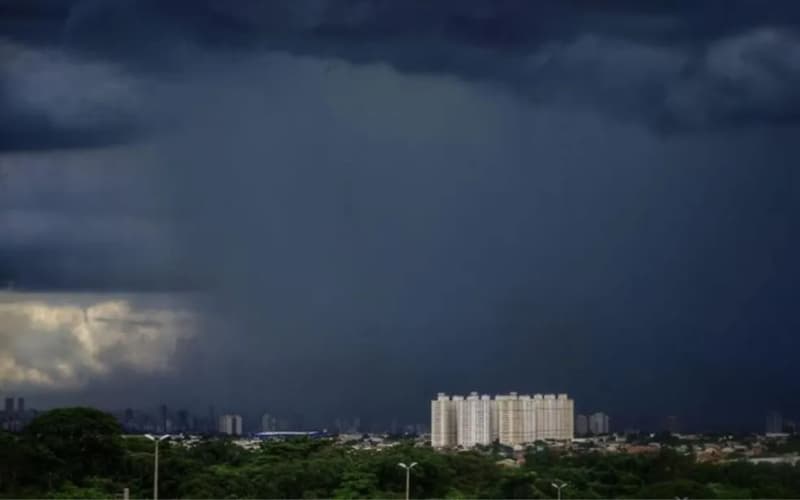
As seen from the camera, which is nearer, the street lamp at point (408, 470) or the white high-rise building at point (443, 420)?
the street lamp at point (408, 470)

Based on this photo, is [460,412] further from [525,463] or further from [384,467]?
[384,467]

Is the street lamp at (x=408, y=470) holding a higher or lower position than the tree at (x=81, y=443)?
lower

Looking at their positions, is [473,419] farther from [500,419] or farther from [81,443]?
[81,443]

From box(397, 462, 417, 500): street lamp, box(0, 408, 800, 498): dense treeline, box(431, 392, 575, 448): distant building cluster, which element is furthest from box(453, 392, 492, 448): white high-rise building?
box(397, 462, 417, 500): street lamp

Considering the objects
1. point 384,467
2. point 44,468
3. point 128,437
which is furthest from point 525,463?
point 44,468

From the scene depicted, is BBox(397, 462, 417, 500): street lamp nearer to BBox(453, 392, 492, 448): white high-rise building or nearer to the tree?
the tree

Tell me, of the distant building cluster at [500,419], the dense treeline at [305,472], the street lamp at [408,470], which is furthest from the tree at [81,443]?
the distant building cluster at [500,419]

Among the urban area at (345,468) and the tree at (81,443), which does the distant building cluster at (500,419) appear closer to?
the urban area at (345,468)
